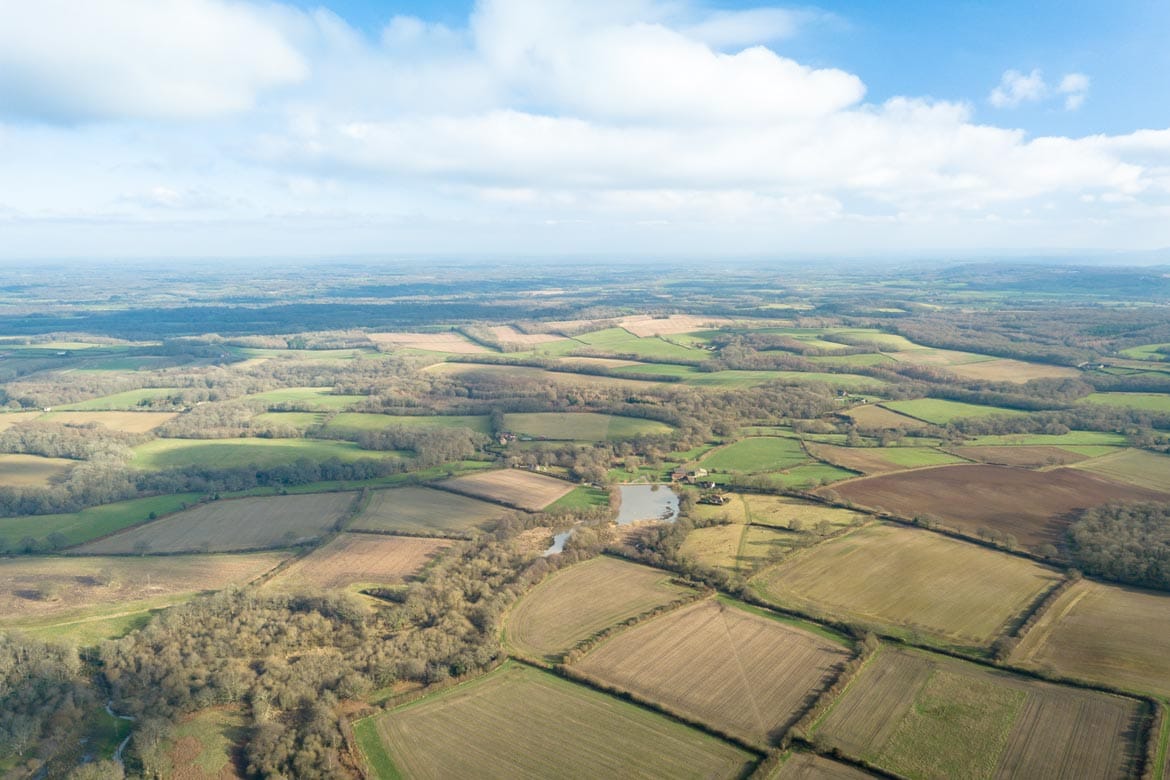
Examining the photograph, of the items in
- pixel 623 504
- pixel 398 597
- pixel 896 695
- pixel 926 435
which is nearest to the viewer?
pixel 896 695

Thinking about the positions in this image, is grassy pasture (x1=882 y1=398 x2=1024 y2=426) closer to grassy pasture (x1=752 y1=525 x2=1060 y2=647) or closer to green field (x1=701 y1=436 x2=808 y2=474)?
green field (x1=701 y1=436 x2=808 y2=474)

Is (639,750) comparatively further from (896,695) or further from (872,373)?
(872,373)

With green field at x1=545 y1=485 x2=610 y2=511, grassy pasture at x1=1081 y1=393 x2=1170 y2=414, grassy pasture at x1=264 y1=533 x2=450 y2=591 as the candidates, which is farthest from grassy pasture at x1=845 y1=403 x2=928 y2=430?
grassy pasture at x1=264 y1=533 x2=450 y2=591

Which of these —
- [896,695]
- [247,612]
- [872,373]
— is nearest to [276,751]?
[247,612]

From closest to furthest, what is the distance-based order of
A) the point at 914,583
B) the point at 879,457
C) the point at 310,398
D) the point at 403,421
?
the point at 914,583
the point at 879,457
the point at 403,421
the point at 310,398

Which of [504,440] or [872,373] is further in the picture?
[872,373]

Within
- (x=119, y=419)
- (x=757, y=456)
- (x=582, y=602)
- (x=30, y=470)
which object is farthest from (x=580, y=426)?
(x=119, y=419)

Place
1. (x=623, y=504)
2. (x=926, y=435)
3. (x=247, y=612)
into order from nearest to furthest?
1. (x=247, y=612)
2. (x=623, y=504)
3. (x=926, y=435)

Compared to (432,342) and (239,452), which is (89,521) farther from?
(432,342)
